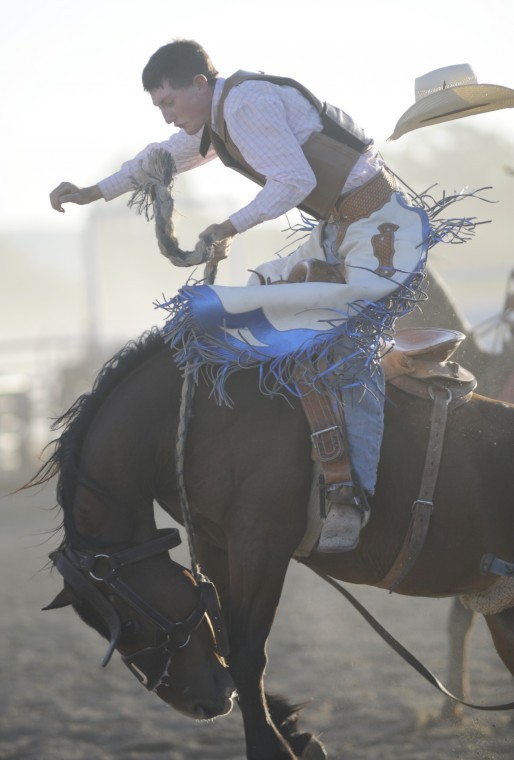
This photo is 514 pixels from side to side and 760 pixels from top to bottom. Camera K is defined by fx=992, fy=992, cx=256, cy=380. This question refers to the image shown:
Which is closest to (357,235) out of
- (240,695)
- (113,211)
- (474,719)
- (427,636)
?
(240,695)

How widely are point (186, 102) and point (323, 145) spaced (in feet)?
1.48

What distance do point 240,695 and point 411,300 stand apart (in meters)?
1.33

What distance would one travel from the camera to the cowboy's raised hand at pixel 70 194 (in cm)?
348

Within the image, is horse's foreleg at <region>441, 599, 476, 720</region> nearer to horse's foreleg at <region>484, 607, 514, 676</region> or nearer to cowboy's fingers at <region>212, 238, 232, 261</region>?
horse's foreleg at <region>484, 607, 514, 676</region>

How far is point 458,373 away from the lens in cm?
324

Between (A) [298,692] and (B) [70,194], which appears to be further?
(A) [298,692]

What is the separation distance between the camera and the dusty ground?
14.7 feet

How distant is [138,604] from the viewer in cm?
301

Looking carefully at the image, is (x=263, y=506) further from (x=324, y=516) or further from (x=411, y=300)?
(x=411, y=300)

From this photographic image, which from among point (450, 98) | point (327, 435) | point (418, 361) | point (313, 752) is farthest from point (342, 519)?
point (450, 98)

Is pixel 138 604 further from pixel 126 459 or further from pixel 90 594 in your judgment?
pixel 126 459

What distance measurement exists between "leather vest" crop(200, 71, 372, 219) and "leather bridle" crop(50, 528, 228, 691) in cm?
122

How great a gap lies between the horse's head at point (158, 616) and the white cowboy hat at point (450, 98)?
78.1 inches

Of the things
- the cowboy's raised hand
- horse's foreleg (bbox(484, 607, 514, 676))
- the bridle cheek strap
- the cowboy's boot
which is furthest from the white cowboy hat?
the bridle cheek strap
